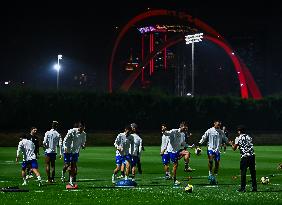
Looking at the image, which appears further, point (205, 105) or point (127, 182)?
point (205, 105)

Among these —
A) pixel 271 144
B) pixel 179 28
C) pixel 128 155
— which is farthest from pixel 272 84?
pixel 128 155

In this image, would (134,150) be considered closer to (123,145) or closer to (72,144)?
(123,145)

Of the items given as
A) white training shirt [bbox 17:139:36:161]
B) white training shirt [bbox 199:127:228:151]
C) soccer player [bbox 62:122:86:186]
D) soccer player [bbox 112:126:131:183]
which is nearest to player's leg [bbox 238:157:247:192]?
white training shirt [bbox 199:127:228:151]

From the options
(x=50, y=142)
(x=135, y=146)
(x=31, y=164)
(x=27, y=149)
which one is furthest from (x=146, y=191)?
(x=135, y=146)

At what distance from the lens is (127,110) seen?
273ft

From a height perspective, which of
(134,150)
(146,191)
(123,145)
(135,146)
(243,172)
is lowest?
(146,191)

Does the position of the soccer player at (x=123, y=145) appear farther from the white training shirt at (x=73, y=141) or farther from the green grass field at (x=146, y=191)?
the white training shirt at (x=73, y=141)

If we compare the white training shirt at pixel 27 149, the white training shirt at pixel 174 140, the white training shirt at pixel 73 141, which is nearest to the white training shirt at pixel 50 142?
the white training shirt at pixel 27 149

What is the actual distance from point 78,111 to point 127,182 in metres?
56.6

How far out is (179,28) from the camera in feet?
486

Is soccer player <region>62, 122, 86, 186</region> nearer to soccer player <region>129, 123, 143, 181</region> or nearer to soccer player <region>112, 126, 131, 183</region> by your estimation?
soccer player <region>112, 126, 131, 183</region>

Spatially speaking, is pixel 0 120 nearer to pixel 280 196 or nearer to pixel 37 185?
pixel 37 185

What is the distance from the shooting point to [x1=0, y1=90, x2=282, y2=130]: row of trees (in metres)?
77.5

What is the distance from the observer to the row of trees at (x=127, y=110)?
77500mm
